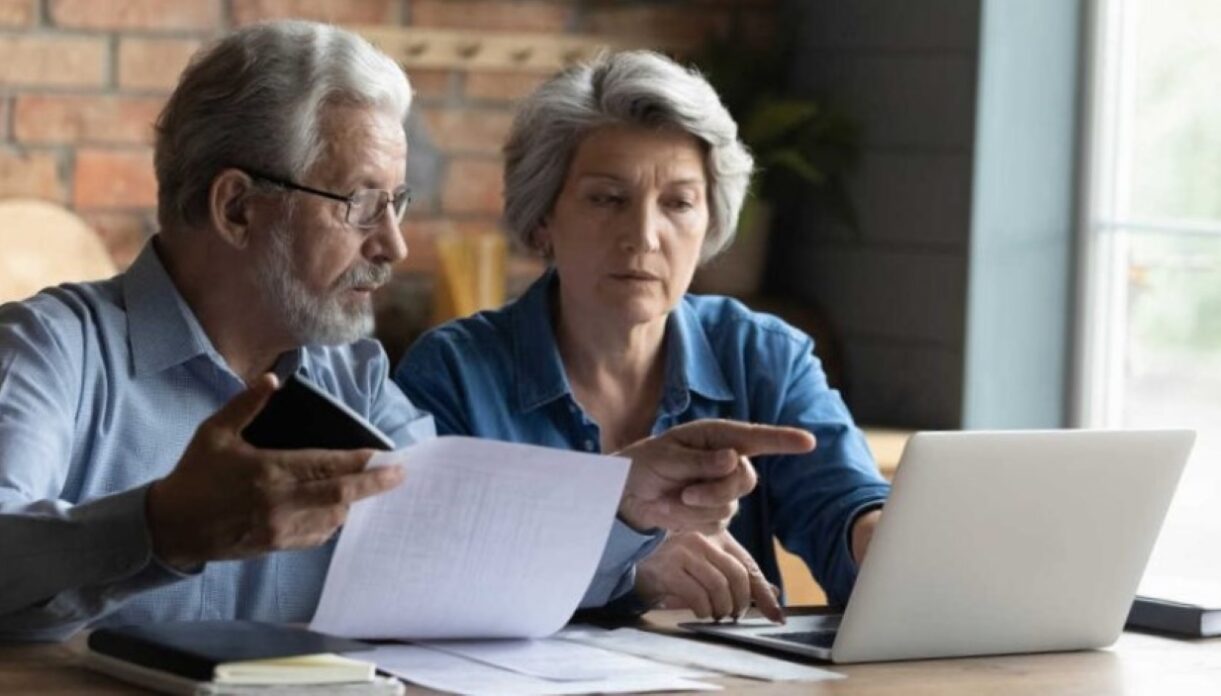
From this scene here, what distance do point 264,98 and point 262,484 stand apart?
638 mm

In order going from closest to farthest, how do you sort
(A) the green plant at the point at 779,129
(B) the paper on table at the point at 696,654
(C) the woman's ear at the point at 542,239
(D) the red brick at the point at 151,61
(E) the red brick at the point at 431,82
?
(B) the paper on table at the point at 696,654, (C) the woman's ear at the point at 542,239, (D) the red brick at the point at 151,61, (E) the red brick at the point at 431,82, (A) the green plant at the point at 779,129

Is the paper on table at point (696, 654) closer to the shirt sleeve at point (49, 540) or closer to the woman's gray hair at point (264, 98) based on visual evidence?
the shirt sleeve at point (49, 540)

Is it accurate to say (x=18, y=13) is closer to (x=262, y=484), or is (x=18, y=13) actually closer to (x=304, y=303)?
(x=304, y=303)

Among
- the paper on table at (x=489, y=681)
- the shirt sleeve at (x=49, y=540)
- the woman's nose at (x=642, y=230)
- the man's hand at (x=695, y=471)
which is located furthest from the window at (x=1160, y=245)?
the shirt sleeve at (x=49, y=540)

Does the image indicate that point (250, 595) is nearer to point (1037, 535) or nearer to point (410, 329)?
point (1037, 535)

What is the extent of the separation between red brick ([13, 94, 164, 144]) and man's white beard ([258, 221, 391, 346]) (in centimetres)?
159

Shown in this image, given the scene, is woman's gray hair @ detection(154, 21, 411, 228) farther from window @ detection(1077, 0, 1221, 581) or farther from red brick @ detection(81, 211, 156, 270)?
window @ detection(1077, 0, 1221, 581)

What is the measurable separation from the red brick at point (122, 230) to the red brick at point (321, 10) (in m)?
0.39

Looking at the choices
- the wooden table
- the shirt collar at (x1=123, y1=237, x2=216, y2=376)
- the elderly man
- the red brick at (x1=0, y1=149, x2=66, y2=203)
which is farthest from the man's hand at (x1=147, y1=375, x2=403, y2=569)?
the red brick at (x1=0, y1=149, x2=66, y2=203)

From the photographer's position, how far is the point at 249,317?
2344mm

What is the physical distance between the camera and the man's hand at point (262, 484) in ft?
5.91

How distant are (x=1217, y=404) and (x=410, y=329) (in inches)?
58.5

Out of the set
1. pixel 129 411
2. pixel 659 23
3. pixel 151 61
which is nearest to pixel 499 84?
pixel 659 23

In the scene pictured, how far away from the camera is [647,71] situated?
110 inches
